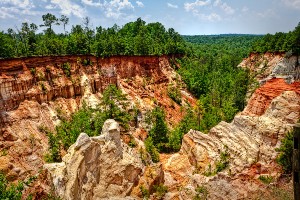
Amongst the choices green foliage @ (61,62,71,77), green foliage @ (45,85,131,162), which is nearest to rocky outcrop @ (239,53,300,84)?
green foliage @ (45,85,131,162)

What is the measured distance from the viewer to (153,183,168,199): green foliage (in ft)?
110

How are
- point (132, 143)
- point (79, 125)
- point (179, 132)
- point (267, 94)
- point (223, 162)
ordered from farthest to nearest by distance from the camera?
point (179, 132) < point (79, 125) < point (132, 143) < point (267, 94) < point (223, 162)

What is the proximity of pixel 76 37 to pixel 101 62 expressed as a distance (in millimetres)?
8389

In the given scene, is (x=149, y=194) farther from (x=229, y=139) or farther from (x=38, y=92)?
(x=38, y=92)

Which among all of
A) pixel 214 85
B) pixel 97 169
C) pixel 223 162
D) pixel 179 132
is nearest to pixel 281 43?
pixel 214 85

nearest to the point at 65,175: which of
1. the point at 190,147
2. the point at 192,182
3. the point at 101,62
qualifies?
the point at 192,182

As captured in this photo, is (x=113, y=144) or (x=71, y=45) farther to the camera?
(x=71, y=45)

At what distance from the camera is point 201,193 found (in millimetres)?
31578

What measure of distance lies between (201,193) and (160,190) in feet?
16.6

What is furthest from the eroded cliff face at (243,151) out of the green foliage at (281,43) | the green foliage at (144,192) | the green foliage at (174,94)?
the green foliage at (281,43)

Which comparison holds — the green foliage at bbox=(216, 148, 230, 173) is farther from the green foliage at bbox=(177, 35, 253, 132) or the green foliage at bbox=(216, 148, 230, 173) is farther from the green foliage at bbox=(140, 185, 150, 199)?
the green foliage at bbox=(177, 35, 253, 132)

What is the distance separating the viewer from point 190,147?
4156 centimetres

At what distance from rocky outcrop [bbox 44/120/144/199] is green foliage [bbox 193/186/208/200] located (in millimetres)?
6915

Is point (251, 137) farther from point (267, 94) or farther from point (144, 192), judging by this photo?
point (144, 192)
